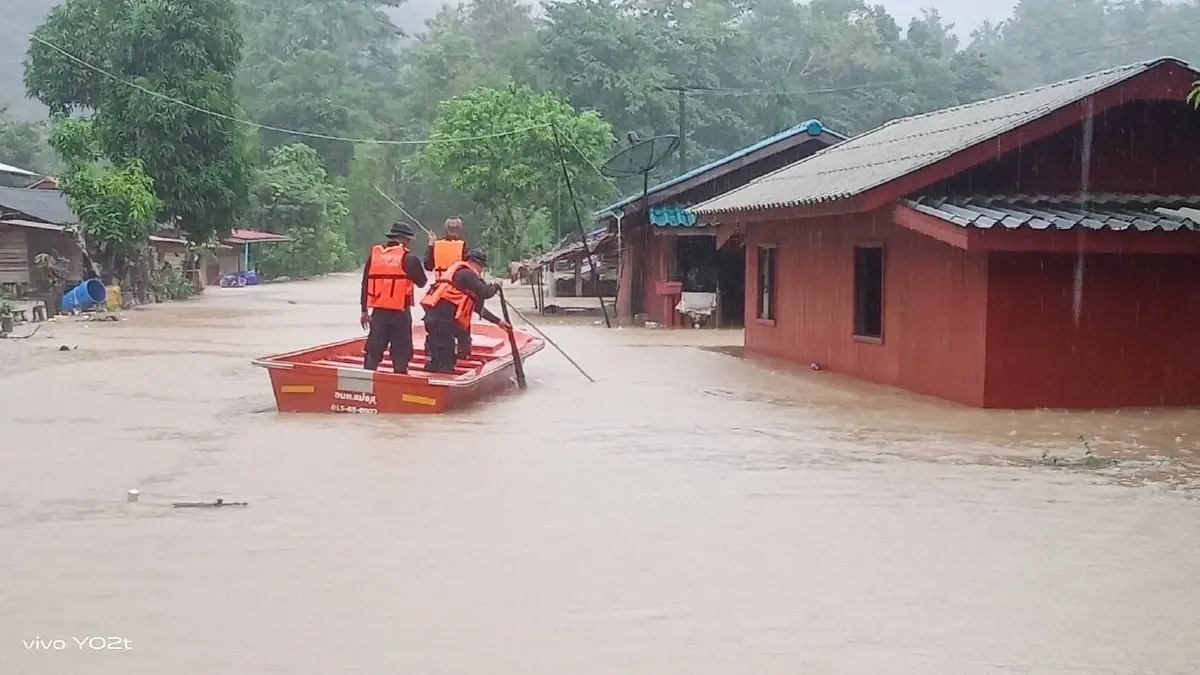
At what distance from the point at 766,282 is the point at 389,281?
30.7ft

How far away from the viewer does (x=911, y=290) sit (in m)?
15.6

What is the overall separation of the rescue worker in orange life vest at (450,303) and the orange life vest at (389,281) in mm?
890

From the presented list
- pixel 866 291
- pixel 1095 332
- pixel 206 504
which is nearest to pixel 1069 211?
pixel 1095 332

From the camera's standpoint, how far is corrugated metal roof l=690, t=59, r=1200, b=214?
46.8 feet

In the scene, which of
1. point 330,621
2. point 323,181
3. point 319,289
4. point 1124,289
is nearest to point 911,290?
point 1124,289

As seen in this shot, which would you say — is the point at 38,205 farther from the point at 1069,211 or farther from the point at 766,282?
the point at 1069,211

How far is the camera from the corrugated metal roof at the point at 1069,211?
1322 cm

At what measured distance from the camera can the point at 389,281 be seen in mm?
13609

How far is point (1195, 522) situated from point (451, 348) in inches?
326

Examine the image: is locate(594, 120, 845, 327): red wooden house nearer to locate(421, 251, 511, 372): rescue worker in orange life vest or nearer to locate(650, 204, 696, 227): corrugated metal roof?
locate(650, 204, 696, 227): corrugated metal roof

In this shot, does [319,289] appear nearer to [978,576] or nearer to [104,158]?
[104,158]

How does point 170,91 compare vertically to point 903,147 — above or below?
above

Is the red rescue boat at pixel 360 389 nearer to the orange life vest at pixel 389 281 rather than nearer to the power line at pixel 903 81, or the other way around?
the orange life vest at pixel 389 281

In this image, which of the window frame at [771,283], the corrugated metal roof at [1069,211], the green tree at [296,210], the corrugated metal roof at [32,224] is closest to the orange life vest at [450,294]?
the corrugated metal roof at [1069,211]
